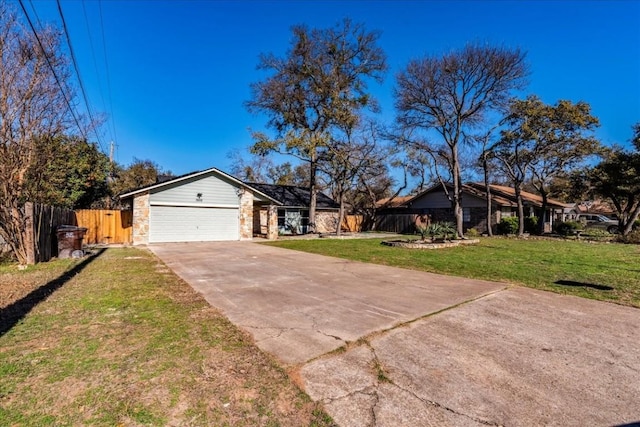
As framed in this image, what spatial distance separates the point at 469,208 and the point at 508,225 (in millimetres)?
3442

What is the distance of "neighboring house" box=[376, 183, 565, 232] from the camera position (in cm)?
2644

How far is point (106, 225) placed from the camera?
1689 cm

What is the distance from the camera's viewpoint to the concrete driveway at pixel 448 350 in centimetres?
253

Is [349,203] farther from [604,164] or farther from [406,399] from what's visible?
[406,399]

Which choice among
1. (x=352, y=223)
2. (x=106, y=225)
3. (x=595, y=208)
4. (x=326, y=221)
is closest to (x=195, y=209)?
(x=106, y=225)

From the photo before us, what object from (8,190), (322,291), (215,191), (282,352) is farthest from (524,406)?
(215,191)

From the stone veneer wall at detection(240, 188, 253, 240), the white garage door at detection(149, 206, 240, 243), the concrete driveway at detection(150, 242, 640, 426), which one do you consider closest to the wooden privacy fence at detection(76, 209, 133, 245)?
the white garage door at detection(149, 206, 240, 243)

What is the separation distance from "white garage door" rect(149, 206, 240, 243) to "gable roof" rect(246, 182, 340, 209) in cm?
647

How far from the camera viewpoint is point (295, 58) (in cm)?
2427

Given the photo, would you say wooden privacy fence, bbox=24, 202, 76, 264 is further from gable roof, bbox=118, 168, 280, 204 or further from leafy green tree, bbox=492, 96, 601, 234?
leafy green tree, bbox=492, 96, 601, 234

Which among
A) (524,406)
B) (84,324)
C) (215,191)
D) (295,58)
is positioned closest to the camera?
(524,406)

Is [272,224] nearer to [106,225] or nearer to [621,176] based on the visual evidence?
[106,225]

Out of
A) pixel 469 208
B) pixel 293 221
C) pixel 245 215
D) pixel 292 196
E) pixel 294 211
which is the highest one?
pixel 292 196

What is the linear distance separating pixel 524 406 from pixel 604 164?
2544 cm
